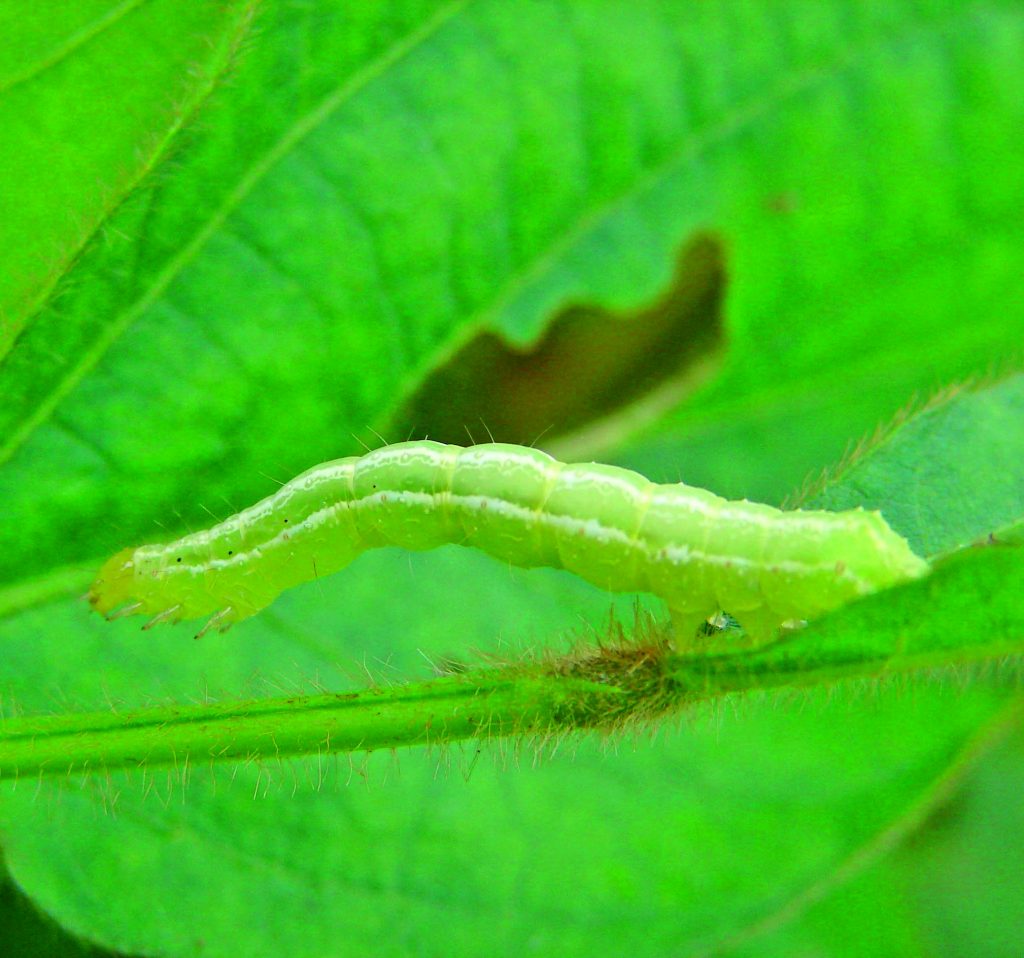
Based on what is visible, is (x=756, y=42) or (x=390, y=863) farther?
(x=756, y=42)

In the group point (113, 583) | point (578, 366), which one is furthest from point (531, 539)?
point (578, 366)

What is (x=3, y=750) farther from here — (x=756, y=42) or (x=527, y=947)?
(x=756, y=42)

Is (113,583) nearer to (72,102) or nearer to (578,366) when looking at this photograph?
(72,102)

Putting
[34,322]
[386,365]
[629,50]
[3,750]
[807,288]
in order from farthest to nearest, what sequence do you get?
[807,288] → [629,50] → [386,365] → [34,322] → [3,750]

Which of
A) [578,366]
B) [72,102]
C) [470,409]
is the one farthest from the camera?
[578,366]

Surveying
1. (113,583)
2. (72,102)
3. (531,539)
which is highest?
(72,102)

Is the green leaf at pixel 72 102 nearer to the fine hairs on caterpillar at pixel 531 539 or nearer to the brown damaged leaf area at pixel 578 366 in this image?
the fine hairs on caterpillar at pixel 531 539

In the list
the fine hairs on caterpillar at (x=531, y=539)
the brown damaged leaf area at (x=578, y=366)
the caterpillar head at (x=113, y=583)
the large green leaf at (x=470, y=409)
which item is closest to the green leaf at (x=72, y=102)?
the large green leaf at (x=470, y=409)

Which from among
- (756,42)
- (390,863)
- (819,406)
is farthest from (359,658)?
(756,42)
